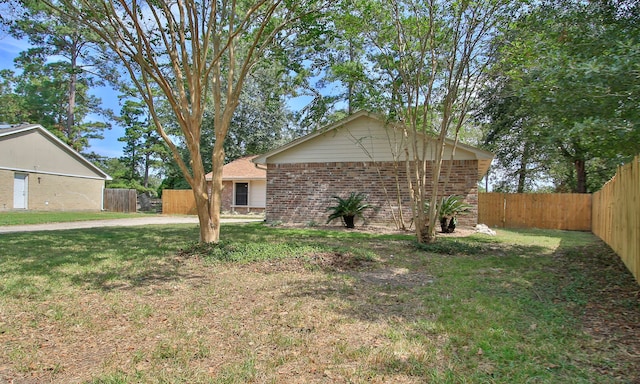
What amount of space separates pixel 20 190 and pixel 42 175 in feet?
4.86

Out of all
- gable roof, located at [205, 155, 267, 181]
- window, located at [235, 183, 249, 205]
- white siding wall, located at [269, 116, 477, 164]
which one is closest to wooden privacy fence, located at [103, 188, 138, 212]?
gable roof, located at [205, 155, 267, 181]

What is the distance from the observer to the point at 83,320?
11.5ft

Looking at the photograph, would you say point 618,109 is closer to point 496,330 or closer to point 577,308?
point 577,308

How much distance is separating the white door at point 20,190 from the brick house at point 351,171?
14430 millimetres

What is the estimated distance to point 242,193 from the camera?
22172 millimetres

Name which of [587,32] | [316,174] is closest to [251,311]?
[587,32]

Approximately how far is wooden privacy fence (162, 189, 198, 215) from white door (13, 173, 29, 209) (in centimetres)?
689

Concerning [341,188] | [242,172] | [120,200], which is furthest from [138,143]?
[341,188]

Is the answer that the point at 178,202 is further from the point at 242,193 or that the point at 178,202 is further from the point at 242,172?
the point at 242,172

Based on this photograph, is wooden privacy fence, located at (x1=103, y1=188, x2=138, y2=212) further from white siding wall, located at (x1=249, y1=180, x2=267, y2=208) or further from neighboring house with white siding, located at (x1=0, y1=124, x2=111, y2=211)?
white siding wall, located at (x1=249, y1=180, x2=267, y2=208)

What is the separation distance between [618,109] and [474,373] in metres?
4.17

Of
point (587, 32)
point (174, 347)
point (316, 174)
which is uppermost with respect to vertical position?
point (587, 32)

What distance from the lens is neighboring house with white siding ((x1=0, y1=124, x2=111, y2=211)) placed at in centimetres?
1908

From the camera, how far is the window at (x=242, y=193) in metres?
22.0
